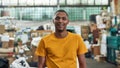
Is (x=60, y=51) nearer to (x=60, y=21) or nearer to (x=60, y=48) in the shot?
(x=60, y=48)

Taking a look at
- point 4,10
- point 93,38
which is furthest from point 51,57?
point 4,10

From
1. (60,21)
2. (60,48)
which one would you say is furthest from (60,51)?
(60,21)

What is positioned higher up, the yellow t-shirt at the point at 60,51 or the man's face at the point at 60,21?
the man's face at the point at 60,21

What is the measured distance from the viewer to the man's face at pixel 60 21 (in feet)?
6.89

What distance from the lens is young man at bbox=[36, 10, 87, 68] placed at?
212 cm

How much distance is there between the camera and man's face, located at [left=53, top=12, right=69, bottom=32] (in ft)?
6.89

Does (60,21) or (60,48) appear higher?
(60,21)

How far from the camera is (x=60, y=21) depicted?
2100mm

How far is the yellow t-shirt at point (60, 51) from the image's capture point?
2119mm

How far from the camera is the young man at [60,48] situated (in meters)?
2.12

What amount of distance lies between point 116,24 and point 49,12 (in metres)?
5.95

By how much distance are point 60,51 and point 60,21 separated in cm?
23

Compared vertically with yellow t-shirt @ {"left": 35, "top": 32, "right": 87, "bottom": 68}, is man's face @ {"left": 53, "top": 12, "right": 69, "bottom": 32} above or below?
above

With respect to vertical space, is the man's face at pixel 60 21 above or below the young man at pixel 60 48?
above
